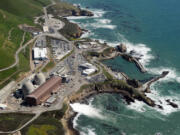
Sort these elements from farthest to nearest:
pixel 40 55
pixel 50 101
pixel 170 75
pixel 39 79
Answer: pixel 170 75 < pixel 40 55 < pixel 39 79 < pixel 50 101

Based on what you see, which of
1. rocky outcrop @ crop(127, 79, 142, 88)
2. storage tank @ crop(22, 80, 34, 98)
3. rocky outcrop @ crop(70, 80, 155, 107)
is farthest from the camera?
rocky outcrop @ crop(127, 79, 142, 88)

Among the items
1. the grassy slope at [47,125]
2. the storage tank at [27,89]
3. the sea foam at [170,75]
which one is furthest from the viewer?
the sea foam at [170,75]

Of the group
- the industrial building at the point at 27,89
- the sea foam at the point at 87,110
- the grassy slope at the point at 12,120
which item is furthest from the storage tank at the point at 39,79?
the grassy slope at the point at 12,120

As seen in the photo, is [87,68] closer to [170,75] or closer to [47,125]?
[170,75]

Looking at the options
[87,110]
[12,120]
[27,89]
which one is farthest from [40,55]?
[12,120]

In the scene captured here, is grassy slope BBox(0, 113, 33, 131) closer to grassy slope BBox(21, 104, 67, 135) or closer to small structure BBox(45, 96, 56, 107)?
grassy slope BBox(21, 104, 67, 135)

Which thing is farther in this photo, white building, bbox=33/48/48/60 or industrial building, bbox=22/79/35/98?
white building, bbox=33/48/48/60

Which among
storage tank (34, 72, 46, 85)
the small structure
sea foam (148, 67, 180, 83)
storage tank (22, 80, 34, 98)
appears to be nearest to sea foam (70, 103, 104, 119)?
the small structure

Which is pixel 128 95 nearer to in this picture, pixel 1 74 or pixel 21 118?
pixel 21 118

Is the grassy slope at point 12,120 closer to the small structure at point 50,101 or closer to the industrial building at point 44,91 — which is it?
the industrial building at point 44,91
